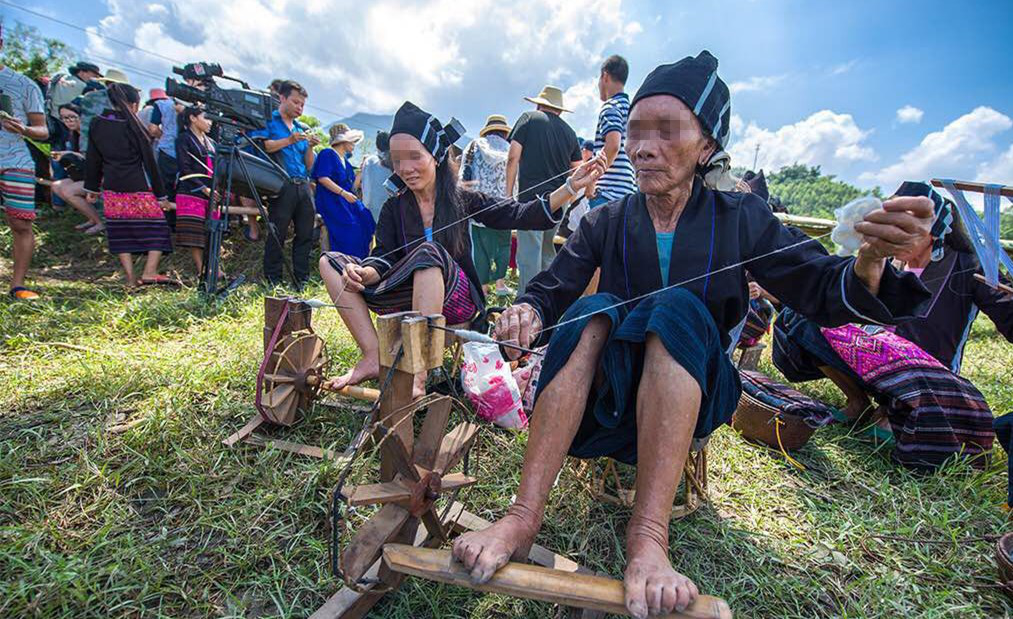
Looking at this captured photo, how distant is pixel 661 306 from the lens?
52.9 inches

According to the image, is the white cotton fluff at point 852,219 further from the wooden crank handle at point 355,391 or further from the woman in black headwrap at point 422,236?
the wooden crank handle at point 355,391

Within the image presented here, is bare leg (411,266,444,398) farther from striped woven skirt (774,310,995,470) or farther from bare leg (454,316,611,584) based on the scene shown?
striped woven skirt (774,310,995,470)

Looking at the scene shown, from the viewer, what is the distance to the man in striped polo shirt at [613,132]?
3.89 meters

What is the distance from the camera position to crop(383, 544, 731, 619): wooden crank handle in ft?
3.42

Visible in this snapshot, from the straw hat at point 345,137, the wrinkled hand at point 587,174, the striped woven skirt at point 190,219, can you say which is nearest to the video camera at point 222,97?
the striped woven skirt at point 190,219

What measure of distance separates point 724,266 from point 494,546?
122 centimetres

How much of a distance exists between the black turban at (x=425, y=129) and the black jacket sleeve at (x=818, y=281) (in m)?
1.67

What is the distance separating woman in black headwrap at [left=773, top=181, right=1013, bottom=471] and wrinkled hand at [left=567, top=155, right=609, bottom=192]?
1492mm

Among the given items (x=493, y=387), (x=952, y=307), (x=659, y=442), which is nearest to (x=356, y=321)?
(x=493, y=387)

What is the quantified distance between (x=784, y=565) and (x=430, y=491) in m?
1.36

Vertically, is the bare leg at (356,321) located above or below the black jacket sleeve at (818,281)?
below

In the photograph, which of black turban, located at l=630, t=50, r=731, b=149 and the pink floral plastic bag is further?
the pink floral plastic bag

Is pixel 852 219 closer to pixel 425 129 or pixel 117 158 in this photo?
pixel 425 129

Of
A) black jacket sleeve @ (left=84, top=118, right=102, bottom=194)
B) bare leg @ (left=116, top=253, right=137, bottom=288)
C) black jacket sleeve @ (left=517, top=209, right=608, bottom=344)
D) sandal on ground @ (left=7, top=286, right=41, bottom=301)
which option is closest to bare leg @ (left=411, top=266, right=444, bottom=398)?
black jacket sleeve @ (left=517, top=209, right=608, bottom=344)
